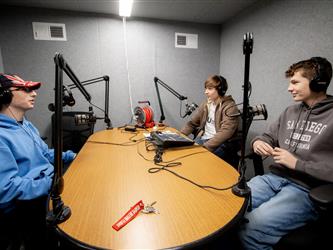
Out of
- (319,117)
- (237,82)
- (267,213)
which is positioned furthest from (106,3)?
(267,213)

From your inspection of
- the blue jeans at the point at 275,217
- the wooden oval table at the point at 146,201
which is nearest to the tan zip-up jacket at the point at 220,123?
the wooden oval table at the point at 146,201

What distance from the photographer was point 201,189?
88 cm

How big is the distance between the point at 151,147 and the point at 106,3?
5.85 feet

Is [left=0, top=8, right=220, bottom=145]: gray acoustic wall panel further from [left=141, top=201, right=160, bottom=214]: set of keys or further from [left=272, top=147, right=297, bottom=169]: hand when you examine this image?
[left=141, top=201, right=160, bottom=214]: set of keys

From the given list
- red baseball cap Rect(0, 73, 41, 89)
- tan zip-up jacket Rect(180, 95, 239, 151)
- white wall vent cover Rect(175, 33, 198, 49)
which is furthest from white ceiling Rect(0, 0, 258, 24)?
red baseball cap Rect(0, 73, 41, 89)

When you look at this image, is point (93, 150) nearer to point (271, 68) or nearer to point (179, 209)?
point (179, 209)

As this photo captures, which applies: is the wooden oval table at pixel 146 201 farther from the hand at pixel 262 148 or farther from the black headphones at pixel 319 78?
the black headphones at pixel 319 78

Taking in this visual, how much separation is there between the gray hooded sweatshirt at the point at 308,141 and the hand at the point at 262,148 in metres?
0.13

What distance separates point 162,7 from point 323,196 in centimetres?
240

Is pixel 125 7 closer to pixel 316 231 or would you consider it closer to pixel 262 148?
pixel 262 148

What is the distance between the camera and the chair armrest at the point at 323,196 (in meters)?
0.76

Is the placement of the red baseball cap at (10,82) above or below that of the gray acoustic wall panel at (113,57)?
below

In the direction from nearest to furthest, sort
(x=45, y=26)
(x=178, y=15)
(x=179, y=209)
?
(x=179, y=209) → (x=45, y=26) → (x=178, y=15)

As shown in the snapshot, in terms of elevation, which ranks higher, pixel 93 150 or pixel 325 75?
pixel 325 75
